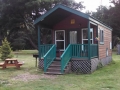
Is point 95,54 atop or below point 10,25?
below

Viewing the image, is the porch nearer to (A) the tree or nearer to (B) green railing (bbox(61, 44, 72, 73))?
(B) green railing (bbox(61, 44, 72, 73))

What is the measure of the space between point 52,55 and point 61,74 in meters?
1.78

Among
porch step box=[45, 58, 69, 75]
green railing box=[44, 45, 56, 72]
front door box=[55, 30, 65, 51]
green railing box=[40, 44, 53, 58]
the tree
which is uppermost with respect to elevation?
the tree

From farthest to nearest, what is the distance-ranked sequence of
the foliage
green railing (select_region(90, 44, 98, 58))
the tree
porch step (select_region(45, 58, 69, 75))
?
the foliage < the tree < green railing (select_region(90, 44, 98, 58)) < porch step (select_region(45, 58, 69, 75))

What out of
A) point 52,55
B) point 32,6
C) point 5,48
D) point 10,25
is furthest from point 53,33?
point 10,25

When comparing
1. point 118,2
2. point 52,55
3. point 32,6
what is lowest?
point 52,55

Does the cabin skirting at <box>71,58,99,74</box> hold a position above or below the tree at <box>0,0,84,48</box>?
below

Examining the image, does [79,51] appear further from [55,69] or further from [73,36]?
[73,36]

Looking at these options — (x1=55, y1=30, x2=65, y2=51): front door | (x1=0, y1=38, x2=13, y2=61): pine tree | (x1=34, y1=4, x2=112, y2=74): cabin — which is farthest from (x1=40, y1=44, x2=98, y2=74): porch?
(x1=0, y1=38, x2=13, y2=61): pine tree

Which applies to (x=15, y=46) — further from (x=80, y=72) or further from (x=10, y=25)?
(x=80, y=72)

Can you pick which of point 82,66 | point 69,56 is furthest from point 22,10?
point 82,66

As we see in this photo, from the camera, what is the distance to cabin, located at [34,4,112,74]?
987 centimetres

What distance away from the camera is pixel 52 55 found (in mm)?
10680

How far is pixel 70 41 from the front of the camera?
1277 centimetres
